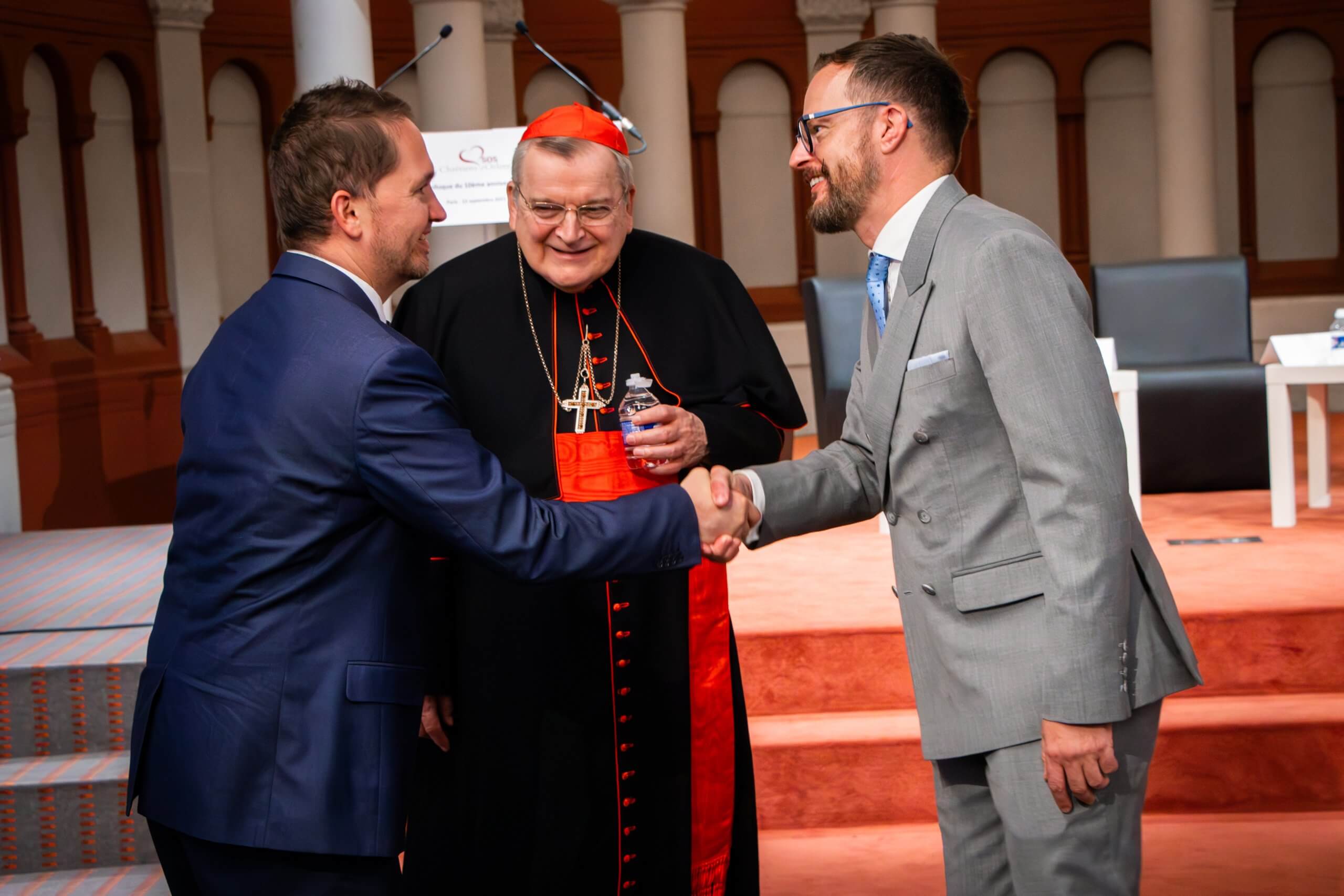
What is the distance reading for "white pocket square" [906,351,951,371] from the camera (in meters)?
1.84

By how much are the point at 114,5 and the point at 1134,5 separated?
7.64 metres

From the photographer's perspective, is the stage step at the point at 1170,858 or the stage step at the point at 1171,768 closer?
the stage step at the point at 1170,858

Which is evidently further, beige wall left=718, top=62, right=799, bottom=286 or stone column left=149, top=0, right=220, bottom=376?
beige wall left=718, top=62, right=799, bottom=286

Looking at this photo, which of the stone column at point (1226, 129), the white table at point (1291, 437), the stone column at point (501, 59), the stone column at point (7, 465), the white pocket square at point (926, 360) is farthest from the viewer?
the stone column at point (1226, 129)

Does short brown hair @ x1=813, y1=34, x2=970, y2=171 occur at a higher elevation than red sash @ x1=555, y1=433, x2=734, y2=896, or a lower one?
higher

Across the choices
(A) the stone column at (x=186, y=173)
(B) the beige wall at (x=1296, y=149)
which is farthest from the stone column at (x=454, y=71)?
(B) the beige wall at (x=1296, y=149)

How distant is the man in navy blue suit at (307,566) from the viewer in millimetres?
1722

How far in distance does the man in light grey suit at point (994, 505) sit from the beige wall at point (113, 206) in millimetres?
8657

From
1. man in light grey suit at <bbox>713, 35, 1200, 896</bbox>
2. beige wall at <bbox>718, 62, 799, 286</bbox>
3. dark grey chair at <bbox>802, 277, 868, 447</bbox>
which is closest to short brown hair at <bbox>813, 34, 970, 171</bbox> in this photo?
man in light grey suit at <bbox>713, 35, 1200, 896</bbox>

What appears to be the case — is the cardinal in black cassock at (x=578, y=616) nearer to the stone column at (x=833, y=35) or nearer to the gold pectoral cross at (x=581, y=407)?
the gold pectoral cross at (x=581, y=407)

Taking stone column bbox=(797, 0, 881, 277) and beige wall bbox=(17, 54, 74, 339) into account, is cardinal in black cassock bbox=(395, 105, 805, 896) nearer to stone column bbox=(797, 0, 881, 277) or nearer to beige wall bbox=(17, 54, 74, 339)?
beige wall bbox=(17, 54, 74, 339)

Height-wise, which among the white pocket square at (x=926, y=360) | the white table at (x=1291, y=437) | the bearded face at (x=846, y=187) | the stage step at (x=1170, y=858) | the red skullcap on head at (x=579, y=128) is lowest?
the stage step at (x=1170, y=858)

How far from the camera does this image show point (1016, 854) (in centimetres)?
185

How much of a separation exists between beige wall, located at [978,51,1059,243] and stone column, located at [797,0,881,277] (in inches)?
51.3
